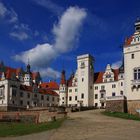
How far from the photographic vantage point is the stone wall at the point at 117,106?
5903 centimetres

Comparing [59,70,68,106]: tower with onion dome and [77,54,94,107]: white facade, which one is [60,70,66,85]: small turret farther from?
[77,54,94,107]: white facade

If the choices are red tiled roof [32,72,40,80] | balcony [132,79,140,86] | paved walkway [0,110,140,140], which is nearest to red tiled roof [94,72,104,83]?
red tiled roof [32,72,40,80]

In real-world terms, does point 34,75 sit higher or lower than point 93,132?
higher

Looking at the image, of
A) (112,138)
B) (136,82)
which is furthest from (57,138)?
(136,82)

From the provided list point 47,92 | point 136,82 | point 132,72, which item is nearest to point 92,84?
point 47,92

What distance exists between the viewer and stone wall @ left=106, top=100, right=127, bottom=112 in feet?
194

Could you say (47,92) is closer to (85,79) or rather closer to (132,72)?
(85,79)

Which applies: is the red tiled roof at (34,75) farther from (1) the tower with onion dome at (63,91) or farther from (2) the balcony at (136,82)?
(2) the balcony at (136,82)

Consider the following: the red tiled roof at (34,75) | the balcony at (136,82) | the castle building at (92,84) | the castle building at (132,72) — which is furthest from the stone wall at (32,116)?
the red tiled roof at (34,75)

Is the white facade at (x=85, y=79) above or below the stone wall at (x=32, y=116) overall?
above

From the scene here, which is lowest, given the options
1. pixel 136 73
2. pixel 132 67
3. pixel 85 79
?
pixel 136 73

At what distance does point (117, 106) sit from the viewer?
59500mm

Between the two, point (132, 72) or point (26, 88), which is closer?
point (132, 72)

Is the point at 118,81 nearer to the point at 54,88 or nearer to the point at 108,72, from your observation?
the point at 108,72
